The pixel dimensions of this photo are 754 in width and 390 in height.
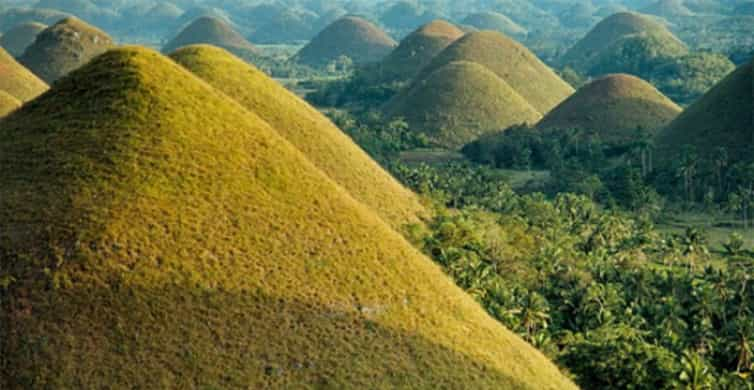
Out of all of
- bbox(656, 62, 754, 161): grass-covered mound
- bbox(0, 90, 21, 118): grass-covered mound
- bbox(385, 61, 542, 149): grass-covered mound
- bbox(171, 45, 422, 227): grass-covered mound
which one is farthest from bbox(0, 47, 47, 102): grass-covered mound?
bbox(656, 62, 754, 161): grass-covered mound

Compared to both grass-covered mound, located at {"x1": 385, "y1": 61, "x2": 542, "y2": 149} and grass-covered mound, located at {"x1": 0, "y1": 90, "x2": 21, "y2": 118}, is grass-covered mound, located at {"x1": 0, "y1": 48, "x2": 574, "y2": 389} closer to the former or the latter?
grass-covered mound, located at {"x1": 0, "y1": 90, "x2": 21, "y2": 118}

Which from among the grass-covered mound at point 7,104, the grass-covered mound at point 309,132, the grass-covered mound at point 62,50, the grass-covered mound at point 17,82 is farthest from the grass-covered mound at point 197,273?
the grass-covered mound at point 62,50

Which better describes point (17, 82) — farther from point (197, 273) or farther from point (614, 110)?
point (614, 110)

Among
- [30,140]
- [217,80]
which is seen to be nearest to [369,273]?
[30,140]

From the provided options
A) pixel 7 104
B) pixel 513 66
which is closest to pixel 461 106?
pixel 513 66

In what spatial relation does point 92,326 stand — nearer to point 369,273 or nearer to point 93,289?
point 93,289
